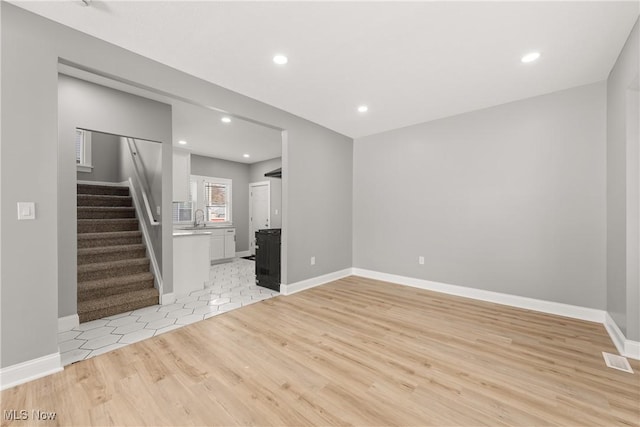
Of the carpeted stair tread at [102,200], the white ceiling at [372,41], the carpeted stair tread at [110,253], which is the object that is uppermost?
the white ceiling at [372,41]

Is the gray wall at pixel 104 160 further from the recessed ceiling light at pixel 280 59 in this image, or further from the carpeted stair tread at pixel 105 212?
the recessed ceiling light at pixel 280 59

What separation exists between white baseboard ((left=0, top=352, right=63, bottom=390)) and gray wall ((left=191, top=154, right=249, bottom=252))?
5.59 meters

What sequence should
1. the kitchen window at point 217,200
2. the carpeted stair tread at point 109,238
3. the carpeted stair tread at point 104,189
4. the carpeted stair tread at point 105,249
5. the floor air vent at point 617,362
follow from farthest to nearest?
the kitchen window at point 217,200, the carpeted stair tread at point 104,189, the carpeted stair tread at point 109,238, the carpeted stair tread at point 105,249, the floor air vent at point 617,362

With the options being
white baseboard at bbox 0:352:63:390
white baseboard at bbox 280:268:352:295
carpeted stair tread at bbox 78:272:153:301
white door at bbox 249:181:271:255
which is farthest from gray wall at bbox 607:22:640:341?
white door at bbox 249:181:271:255

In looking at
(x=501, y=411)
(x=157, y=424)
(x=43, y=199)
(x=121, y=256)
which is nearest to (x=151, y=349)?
(x=157, y=424)

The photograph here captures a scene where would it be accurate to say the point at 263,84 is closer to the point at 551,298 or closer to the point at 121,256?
the point at 121,256

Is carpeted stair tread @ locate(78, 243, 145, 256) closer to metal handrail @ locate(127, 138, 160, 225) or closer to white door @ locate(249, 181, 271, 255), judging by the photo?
metal handrail @ locate(127, 138, 160, 225)

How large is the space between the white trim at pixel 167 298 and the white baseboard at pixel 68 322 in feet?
2.86

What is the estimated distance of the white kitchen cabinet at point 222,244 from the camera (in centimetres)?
656

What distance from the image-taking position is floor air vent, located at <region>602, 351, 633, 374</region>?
213 centimetres

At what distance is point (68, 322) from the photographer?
2.88 meters

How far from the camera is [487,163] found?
3.83m

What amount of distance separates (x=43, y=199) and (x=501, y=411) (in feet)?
11.9

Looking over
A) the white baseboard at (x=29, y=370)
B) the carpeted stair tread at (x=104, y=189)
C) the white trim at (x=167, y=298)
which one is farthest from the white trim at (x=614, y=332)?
the carpeted stair tread at (x=104, y=189)
